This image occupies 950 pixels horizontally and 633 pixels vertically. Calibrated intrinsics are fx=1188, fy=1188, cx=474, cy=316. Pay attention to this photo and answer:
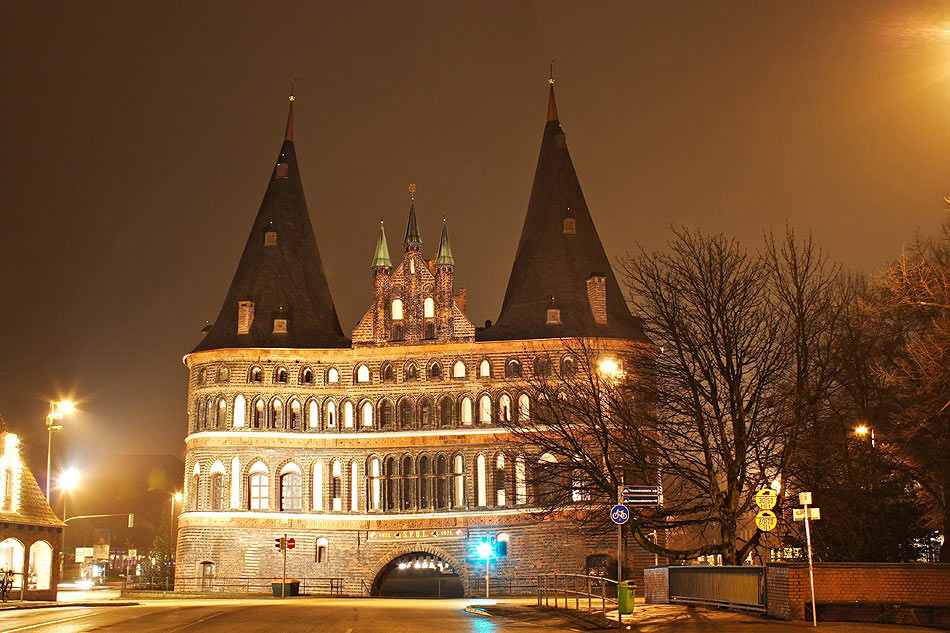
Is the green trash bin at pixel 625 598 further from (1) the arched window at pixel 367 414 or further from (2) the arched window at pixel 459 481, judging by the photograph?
(1) the arched window at pixel 367 414

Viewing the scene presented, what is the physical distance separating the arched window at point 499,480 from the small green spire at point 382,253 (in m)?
13.2

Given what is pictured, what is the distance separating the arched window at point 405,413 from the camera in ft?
224

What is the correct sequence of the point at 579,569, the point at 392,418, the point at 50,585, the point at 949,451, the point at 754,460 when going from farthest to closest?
the point at 392,418, the point at 579,569, the point at 50,585, the point at 754,460, the point at 949,451

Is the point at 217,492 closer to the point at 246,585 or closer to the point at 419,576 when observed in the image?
the point at 246,585

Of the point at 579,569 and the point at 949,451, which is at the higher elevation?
the point at 949,451

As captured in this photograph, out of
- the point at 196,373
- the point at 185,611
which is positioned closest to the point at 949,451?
the point at 185,611

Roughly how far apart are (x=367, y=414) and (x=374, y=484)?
409 cm

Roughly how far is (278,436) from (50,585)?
20492 mm

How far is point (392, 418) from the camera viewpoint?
68375 millimetres

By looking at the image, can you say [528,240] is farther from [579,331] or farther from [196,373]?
[196,373]

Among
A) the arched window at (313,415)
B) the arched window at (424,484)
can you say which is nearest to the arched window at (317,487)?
the arched window at (313,415)

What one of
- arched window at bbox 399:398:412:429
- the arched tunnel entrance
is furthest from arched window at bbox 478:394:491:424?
the arched tunnel entrance

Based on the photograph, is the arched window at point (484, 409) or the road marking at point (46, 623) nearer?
the road marking at point (46, 623)

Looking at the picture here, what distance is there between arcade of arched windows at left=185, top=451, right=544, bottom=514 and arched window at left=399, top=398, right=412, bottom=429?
1781 millimetres
